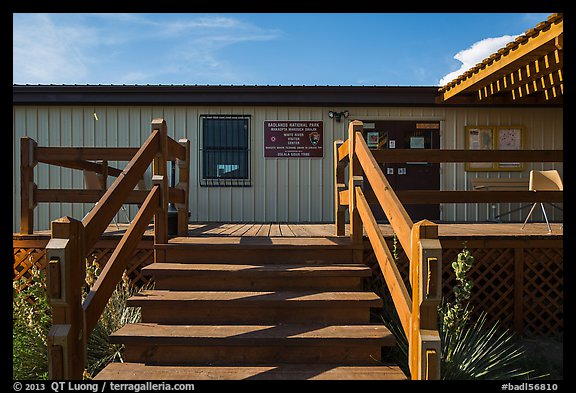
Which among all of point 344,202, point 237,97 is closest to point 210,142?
point 237,97

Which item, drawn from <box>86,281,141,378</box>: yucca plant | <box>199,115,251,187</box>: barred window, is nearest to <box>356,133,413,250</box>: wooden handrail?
<box>86,281,141,378</box>: yucca plant

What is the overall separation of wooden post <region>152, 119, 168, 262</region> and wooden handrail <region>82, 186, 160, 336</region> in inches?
9.7

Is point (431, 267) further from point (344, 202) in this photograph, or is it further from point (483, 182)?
point (483, 182)

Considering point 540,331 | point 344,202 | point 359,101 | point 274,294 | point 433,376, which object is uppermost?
point 359,101

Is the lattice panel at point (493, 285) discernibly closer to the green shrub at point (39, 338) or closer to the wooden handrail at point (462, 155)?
the wooden handrail at point (462, 155)

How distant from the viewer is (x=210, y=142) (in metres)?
Answer: 7.61

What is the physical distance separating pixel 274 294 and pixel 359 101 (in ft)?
17.3

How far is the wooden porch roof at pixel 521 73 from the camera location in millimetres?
4688

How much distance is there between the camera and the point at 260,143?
25.1 ft

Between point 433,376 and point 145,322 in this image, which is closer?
point 433,376

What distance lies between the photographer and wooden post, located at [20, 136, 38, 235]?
4312 mm

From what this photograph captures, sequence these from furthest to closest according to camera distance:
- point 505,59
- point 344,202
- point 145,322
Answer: point 505,59 → point 344,202 → point 145,322

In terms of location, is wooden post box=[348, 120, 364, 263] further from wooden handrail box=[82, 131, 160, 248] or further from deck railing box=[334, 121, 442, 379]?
wooden handrail box=[82, 131, 160, 248]

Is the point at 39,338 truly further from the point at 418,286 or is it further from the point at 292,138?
the point at 292,138
